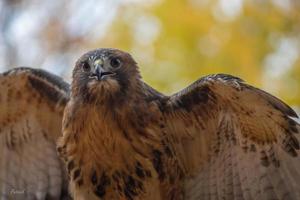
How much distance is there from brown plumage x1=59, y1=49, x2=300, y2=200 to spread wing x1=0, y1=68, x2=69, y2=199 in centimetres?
71

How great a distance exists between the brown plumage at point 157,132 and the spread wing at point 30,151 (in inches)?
28.1

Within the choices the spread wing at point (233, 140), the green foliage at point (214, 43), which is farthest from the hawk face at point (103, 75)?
the green foliage at point (214, 43)

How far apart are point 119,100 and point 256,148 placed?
117 centimetres

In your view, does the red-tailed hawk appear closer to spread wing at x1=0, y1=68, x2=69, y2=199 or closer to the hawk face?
the hawk face

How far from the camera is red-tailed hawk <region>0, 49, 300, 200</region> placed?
5871 millimetres

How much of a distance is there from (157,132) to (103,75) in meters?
0.67

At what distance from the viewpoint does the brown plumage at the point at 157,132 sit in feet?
19.2

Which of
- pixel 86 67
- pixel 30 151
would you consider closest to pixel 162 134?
pixel 86 67

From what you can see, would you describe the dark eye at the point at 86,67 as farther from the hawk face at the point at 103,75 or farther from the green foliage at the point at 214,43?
the green foliage at the point at 214,43

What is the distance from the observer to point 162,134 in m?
6.09

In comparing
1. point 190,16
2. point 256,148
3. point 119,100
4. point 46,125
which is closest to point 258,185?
point 256,148

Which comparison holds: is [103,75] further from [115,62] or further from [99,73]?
[115,62]

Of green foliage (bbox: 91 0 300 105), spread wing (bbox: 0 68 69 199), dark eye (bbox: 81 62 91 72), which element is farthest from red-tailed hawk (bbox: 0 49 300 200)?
green foliage (bbox: 91 0 300 105)

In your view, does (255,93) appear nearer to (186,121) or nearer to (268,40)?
(186,121)
